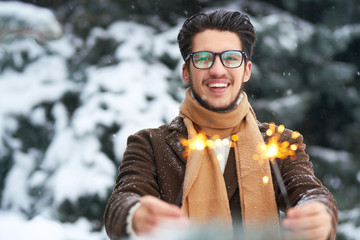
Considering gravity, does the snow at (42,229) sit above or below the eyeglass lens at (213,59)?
below

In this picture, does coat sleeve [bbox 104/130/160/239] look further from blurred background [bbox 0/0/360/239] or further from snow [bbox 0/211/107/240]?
blurred background [bbox 0/0/360/239]

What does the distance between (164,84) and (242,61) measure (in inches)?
79.4

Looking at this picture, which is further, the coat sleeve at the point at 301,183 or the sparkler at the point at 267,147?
the sparkler at the point at 267,147

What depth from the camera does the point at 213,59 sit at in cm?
135

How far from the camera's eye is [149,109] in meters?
3.32

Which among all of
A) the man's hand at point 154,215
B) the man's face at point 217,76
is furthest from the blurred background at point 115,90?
the man's hand at point 154,215

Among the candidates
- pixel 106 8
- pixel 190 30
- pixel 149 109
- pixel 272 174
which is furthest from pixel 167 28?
pixel 272 174

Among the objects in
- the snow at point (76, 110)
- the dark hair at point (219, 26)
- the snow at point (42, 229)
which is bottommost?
the snow at point (42, 229)

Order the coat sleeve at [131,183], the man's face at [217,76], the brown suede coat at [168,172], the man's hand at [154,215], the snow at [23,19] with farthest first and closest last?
1. the snow at [23,19]
2. the man's face at [217,76]
3. the brown suede coat at [168,172]
4. the coat sleeve at [131,183]
5. the man's hand at [154,215]

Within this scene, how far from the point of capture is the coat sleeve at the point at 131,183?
107 centimetres

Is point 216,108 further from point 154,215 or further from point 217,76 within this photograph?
point 154,215

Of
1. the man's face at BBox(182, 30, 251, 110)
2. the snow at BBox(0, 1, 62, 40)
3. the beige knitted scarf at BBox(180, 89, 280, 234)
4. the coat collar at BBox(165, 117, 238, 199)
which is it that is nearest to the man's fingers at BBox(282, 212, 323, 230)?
the beige knitted scarf at BBox(180, 89, 280, 234)

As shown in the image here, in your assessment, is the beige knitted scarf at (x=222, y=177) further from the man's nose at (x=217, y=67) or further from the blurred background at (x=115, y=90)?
the blurred background at (x=115, y=90)

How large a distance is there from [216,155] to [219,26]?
1.52 feet
